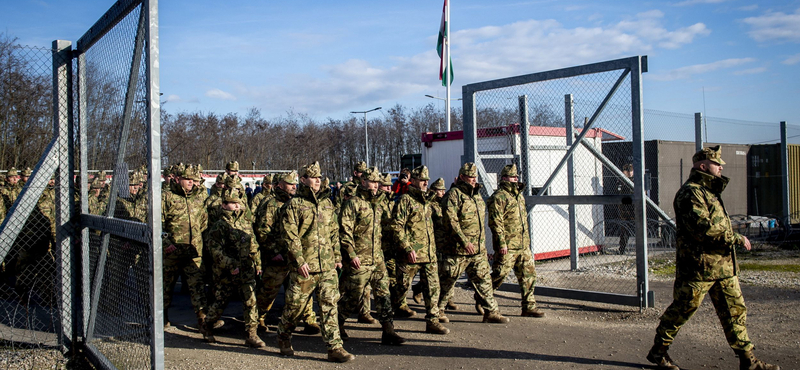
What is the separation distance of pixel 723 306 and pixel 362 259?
3.47m

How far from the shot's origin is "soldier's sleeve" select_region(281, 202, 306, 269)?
5469 mm

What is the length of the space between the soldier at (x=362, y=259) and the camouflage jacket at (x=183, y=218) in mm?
2099

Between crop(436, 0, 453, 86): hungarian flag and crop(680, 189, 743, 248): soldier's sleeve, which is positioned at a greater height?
crop(436, 0, 453, 86): hungarian flag

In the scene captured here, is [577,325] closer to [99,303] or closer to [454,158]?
[99,303]

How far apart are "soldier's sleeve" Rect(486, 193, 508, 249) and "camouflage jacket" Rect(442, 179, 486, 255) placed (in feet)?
0.43

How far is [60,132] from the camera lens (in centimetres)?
534

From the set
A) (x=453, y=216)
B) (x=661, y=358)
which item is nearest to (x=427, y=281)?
(x=453, y=216)

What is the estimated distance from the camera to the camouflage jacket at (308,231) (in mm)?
5520

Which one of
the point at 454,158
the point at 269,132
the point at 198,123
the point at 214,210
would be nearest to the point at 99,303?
the point at 214,210

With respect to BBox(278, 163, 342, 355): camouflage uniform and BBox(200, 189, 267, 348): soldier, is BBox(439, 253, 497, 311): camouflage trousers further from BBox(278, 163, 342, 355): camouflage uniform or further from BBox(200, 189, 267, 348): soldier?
BBox(200, 189, 267, 348): soldier

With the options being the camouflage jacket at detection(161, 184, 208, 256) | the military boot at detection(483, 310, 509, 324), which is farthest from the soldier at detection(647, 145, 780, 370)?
the camouflage jacket at detection(161, 184, 208, 256)

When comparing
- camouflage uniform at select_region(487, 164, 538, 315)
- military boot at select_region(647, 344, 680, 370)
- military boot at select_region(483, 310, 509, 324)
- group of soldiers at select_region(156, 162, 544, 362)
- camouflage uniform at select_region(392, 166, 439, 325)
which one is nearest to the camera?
military boot at select_region(647, 344, 680, 370)

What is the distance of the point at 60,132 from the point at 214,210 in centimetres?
225

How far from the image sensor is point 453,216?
696 centimetres
